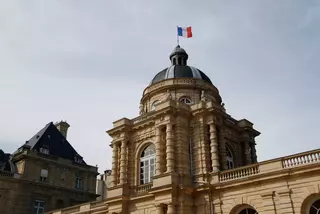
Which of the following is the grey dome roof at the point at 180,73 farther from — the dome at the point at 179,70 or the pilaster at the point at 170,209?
the pilaster at the point at 170,209

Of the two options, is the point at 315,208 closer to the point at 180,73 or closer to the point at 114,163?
the point at 114,163

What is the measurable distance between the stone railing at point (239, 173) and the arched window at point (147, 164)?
5.63 meters

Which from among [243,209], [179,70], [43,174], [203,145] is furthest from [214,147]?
[43,174]

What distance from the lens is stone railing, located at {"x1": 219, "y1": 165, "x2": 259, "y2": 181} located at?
20578mm

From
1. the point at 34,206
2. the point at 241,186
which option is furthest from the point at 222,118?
the point at 34,206

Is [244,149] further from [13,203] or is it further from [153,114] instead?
[13,203]

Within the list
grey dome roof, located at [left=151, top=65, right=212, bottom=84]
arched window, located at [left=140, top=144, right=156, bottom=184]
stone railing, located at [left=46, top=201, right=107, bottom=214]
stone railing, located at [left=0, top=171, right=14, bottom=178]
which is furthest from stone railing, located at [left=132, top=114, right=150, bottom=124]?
stone railing, located at [left=0, top=171, right=14, bottom=178]

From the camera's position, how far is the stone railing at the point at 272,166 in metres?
18.5

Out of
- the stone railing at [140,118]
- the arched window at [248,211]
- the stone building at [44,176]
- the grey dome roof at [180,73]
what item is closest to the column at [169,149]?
the stone railing at [140,118]

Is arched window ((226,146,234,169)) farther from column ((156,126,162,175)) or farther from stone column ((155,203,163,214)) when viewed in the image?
stone column ((155,203,163,214))

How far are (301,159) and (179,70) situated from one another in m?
14.8

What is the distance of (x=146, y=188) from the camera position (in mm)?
24453

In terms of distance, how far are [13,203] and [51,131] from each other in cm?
1042

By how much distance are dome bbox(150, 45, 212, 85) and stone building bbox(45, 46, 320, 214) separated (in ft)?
0.44
